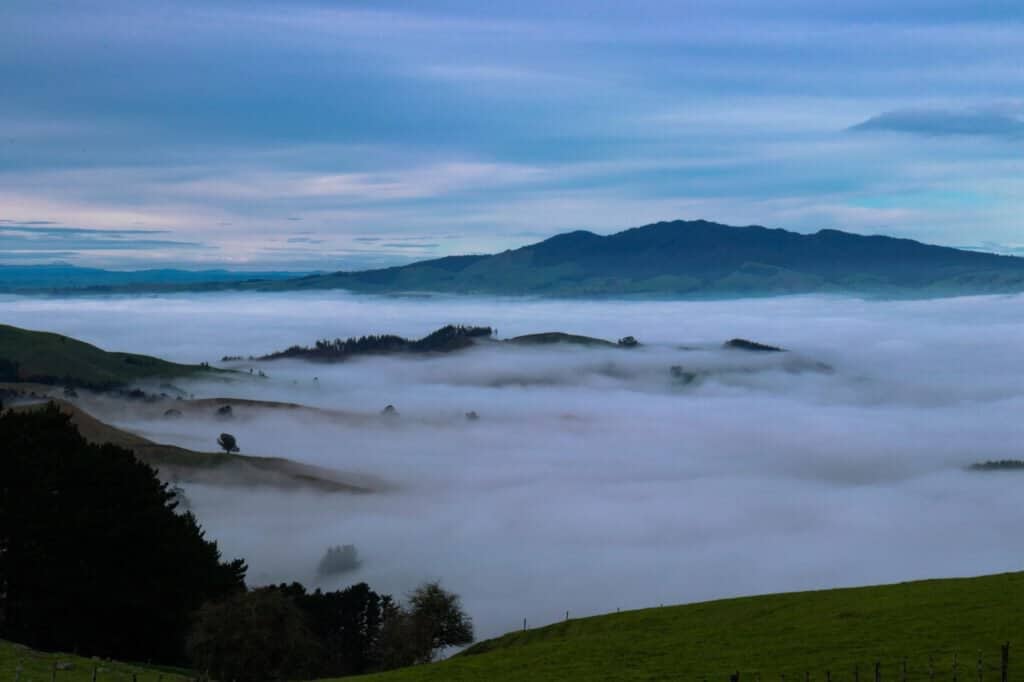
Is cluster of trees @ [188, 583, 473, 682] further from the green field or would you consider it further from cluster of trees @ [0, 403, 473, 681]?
the green field

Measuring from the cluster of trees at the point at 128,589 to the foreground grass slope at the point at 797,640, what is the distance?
14.2 m

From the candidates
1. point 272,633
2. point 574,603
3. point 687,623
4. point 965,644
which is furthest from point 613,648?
point 574,603

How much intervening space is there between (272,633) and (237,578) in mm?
26220

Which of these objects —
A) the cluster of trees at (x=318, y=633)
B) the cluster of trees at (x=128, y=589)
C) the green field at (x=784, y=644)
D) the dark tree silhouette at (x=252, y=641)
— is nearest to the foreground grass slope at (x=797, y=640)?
the green field at (x=784, y=644)

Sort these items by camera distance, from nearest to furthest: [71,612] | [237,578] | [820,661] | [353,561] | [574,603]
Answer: [820,661] → [71,612] → [237,578] → [574,603] → [353,561]

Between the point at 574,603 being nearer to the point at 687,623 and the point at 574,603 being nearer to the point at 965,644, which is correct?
the point at 687,623

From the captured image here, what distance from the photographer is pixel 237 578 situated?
278 ft

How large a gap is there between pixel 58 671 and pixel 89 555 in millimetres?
32108

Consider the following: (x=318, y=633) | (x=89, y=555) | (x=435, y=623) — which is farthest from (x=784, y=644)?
(x=89, y=555)

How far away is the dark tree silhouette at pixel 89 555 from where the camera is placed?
67250 mm

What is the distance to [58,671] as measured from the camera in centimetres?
3975

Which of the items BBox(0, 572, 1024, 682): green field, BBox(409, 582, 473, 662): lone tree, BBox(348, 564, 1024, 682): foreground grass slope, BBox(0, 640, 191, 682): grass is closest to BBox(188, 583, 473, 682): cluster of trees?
BBox(409, 582, 473, 662): lone tree

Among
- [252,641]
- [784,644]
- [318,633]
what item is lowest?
[318,633]

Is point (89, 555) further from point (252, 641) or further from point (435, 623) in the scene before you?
point (435, 623)
